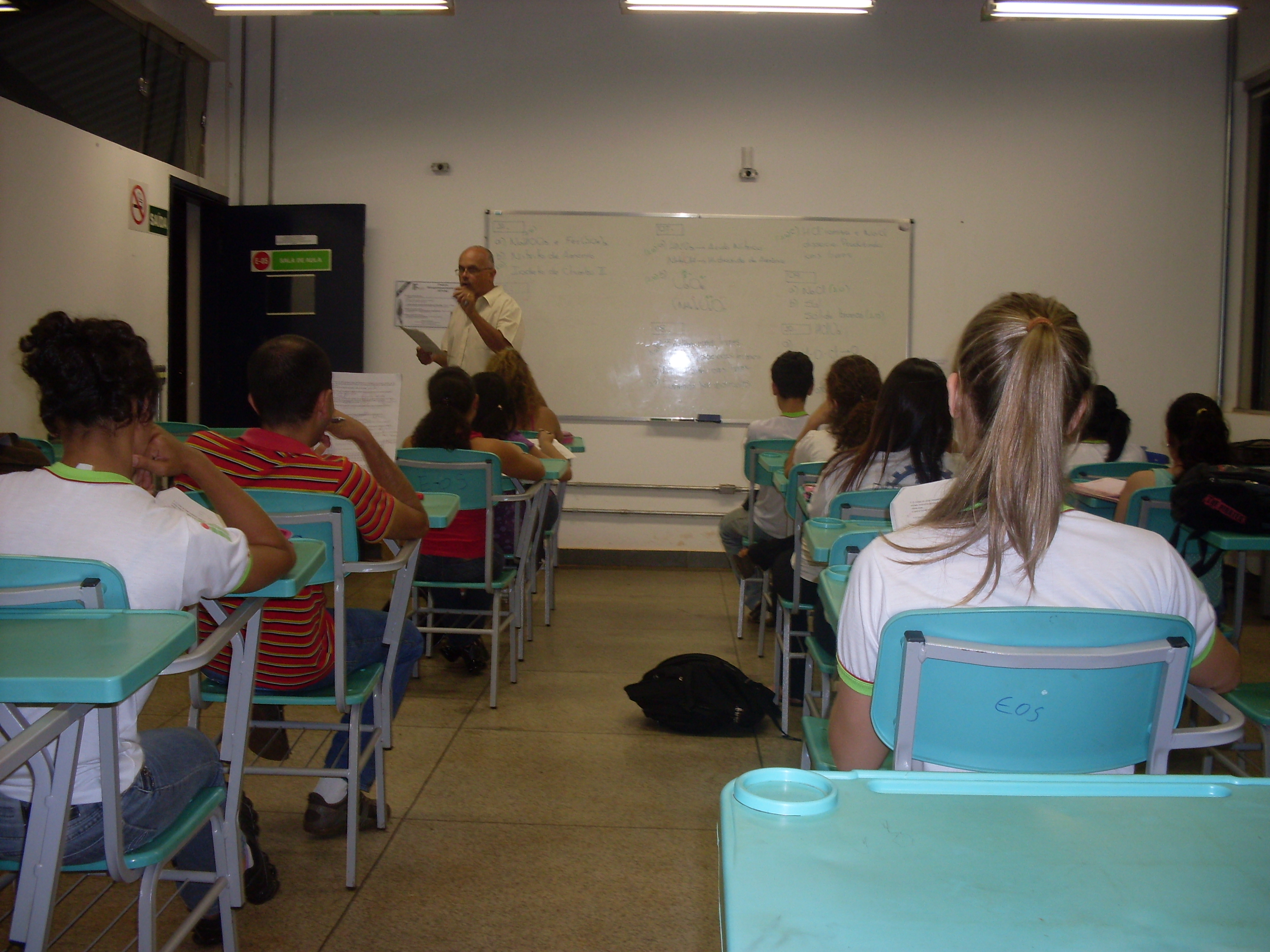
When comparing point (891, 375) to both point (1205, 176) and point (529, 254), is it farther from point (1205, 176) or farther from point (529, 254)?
point (1205, 176)

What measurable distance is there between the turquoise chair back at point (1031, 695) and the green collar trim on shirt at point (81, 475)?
1104mm

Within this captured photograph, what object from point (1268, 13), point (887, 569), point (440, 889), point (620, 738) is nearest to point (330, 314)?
point (620, 738)

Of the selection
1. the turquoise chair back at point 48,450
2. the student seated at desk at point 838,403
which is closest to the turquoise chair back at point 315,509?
the student seated at desk at point 838,403

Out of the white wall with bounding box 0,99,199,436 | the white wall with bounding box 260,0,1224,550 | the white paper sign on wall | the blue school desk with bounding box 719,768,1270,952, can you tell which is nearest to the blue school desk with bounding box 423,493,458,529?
the blue school desk with bounding box 719,768,1270,952

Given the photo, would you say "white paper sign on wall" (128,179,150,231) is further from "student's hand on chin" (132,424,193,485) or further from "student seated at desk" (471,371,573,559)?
"student's hand on chin" (132,424,193,485)

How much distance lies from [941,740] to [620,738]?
195 centimetres

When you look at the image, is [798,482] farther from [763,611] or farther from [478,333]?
[478,333]

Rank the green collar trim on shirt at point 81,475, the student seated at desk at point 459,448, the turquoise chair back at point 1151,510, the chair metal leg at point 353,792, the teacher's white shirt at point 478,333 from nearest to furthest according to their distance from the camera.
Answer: the green collar trim on shirt at point 81,475 < the chair metal leg at point 353,792 < the turquoise chair back at point 1151,510 < the student seated at desk at point 459,448 < the teacher's white shirt at point 478,333

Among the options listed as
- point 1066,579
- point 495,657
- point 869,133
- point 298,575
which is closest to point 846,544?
point 1066,579

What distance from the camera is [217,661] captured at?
79.2 inches

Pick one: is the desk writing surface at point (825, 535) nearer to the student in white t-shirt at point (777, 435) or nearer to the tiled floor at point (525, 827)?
the tiled floor at point (525, 827)

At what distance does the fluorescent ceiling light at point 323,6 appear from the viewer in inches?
168

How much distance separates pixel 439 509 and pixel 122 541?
0.98 metres

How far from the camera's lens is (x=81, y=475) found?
1.39m
